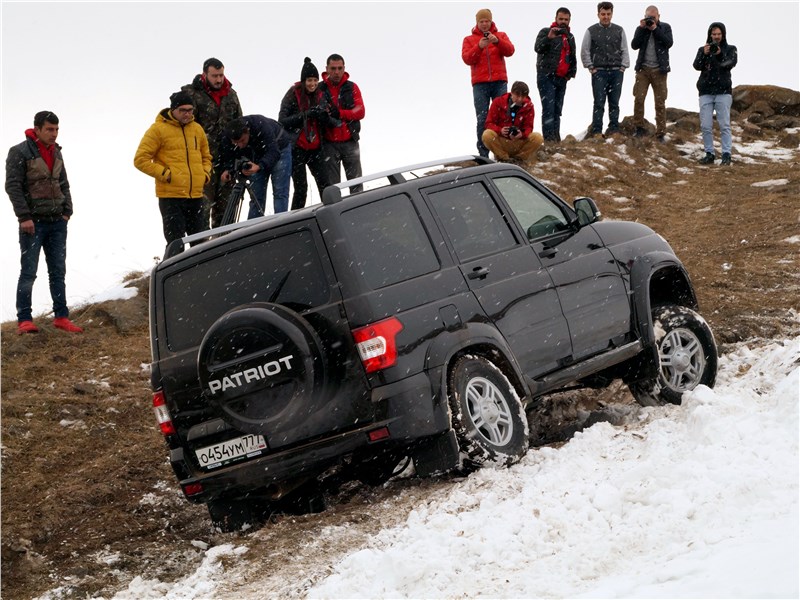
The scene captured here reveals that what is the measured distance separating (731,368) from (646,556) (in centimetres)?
421

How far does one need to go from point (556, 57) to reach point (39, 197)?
1003 centimetres

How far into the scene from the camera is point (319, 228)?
6.06 metres

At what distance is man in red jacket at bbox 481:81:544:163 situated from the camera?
→ 52.4ft

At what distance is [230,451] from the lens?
20.3 feet

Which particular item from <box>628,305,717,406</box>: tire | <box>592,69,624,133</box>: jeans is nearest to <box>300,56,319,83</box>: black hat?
<box>628,305,717,406</box>: tire

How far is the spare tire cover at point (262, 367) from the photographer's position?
582cm

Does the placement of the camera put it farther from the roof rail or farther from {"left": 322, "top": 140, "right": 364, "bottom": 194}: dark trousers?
the roof rail

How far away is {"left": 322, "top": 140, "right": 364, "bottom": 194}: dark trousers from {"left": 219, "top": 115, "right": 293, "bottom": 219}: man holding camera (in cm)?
82

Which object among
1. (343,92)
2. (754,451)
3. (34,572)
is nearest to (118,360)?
(343,92)

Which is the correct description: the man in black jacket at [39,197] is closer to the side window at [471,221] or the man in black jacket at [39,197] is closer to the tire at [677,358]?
the side window at [471,221]

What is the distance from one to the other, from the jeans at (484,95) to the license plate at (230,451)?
1121cm

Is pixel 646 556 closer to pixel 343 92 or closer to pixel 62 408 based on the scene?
pixel 62 408

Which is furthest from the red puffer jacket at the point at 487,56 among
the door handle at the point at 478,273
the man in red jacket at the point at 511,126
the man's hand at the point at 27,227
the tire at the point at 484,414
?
the tire at the point at 484,414

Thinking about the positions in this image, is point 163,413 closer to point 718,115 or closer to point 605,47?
point 605,47
